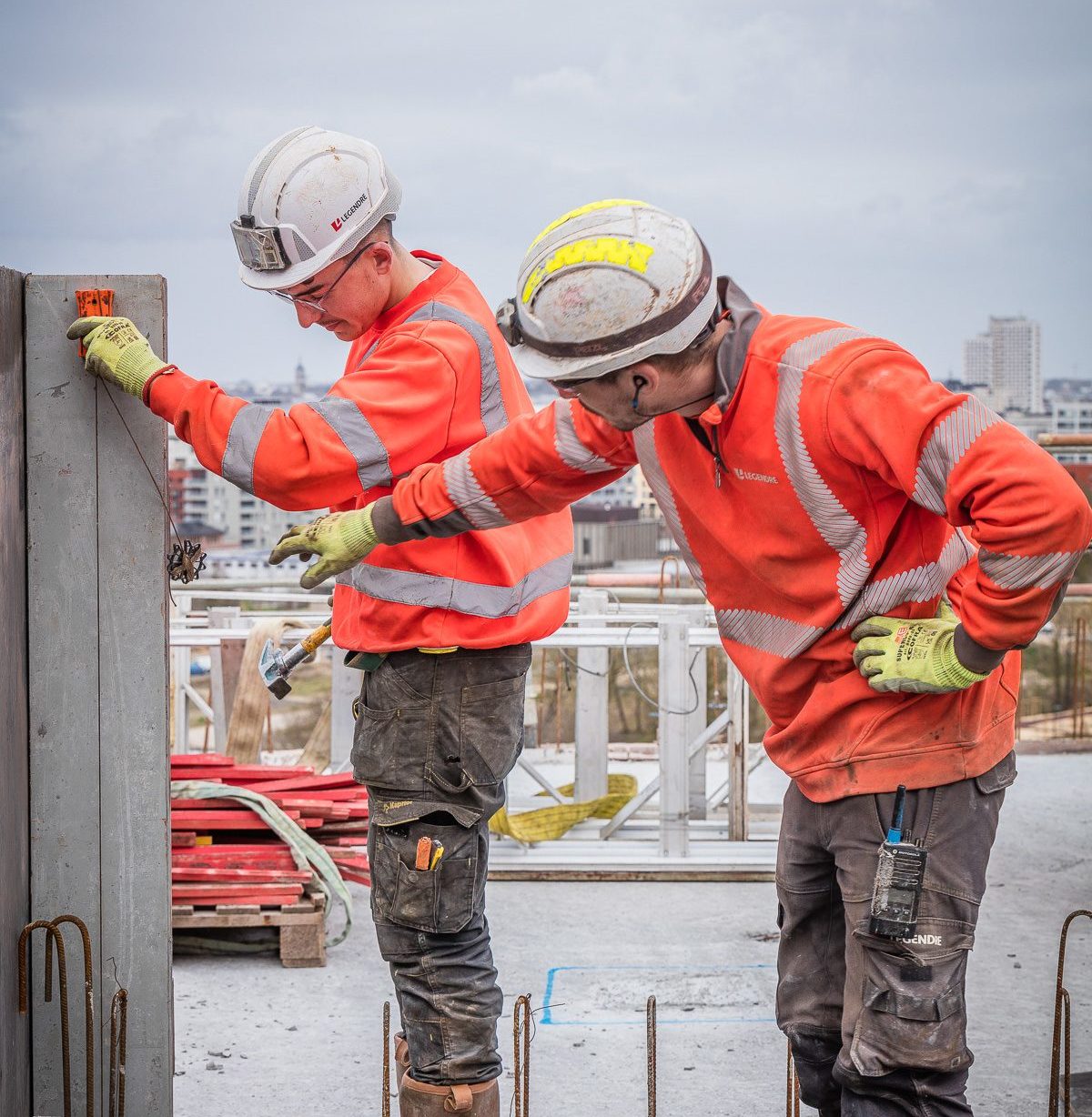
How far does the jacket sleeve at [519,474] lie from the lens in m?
2.79

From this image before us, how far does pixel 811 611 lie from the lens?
2.62m

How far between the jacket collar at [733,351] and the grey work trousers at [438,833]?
42.7 inches

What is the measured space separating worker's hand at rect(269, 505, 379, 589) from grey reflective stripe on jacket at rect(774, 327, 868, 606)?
96 centimetres

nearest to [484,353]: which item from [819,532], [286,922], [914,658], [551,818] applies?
[819,532]

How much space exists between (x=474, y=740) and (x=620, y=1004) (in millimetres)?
2069

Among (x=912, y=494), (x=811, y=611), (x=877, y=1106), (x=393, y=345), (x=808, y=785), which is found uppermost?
(x=393, y=345)

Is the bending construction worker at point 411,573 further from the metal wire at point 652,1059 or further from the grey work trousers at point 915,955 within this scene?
the grey work trousers at point 915,955

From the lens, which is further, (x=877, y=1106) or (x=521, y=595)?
(x=521, y=595)

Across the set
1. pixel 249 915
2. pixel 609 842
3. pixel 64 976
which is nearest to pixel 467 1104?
pixel 64 976

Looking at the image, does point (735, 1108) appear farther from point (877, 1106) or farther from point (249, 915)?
point (249, 915)

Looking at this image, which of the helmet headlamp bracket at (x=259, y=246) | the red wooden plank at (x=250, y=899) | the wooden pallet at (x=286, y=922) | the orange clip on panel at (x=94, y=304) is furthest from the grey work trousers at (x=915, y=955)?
the red wooden plank at (x=250, y=899)

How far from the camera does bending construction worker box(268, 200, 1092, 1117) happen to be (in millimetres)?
2285

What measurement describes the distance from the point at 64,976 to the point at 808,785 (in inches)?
67.2

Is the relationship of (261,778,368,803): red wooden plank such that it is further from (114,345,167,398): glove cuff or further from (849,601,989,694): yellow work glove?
(849,601,989,694): yellow work glove
